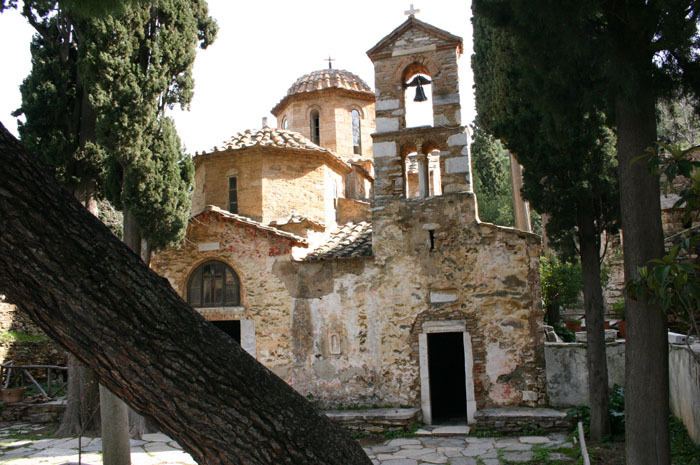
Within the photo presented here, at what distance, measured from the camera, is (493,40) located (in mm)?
10180

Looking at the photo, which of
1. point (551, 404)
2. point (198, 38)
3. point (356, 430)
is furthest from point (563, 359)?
point (198, 38)

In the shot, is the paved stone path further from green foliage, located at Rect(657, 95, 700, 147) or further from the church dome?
the church dome

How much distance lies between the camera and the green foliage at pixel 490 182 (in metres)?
25.2

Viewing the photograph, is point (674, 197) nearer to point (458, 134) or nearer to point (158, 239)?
point (458, 134)

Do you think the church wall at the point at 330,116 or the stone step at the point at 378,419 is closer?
the stone step at the point at 378,419

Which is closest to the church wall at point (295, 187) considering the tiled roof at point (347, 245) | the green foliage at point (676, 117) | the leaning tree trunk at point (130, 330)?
the tiled roof at point (347, 245)

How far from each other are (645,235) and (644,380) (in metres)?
1.31

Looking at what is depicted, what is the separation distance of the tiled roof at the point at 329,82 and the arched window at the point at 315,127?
0.82 meters

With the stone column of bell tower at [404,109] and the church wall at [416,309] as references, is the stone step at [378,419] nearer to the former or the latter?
the church wall at [416,309]

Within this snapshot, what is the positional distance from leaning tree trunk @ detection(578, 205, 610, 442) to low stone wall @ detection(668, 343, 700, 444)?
43.4 inches

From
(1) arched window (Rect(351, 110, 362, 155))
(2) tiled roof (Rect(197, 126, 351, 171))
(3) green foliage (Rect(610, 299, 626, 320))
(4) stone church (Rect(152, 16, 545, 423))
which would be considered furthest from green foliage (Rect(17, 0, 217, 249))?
(3) green foliage (Rect(610, 299, 626, 320))

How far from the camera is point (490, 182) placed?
25703mm

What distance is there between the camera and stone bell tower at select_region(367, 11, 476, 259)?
11539mm

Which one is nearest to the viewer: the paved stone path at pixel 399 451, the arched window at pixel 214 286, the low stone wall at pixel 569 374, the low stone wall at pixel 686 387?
the low stone wall at pixel 686 387
